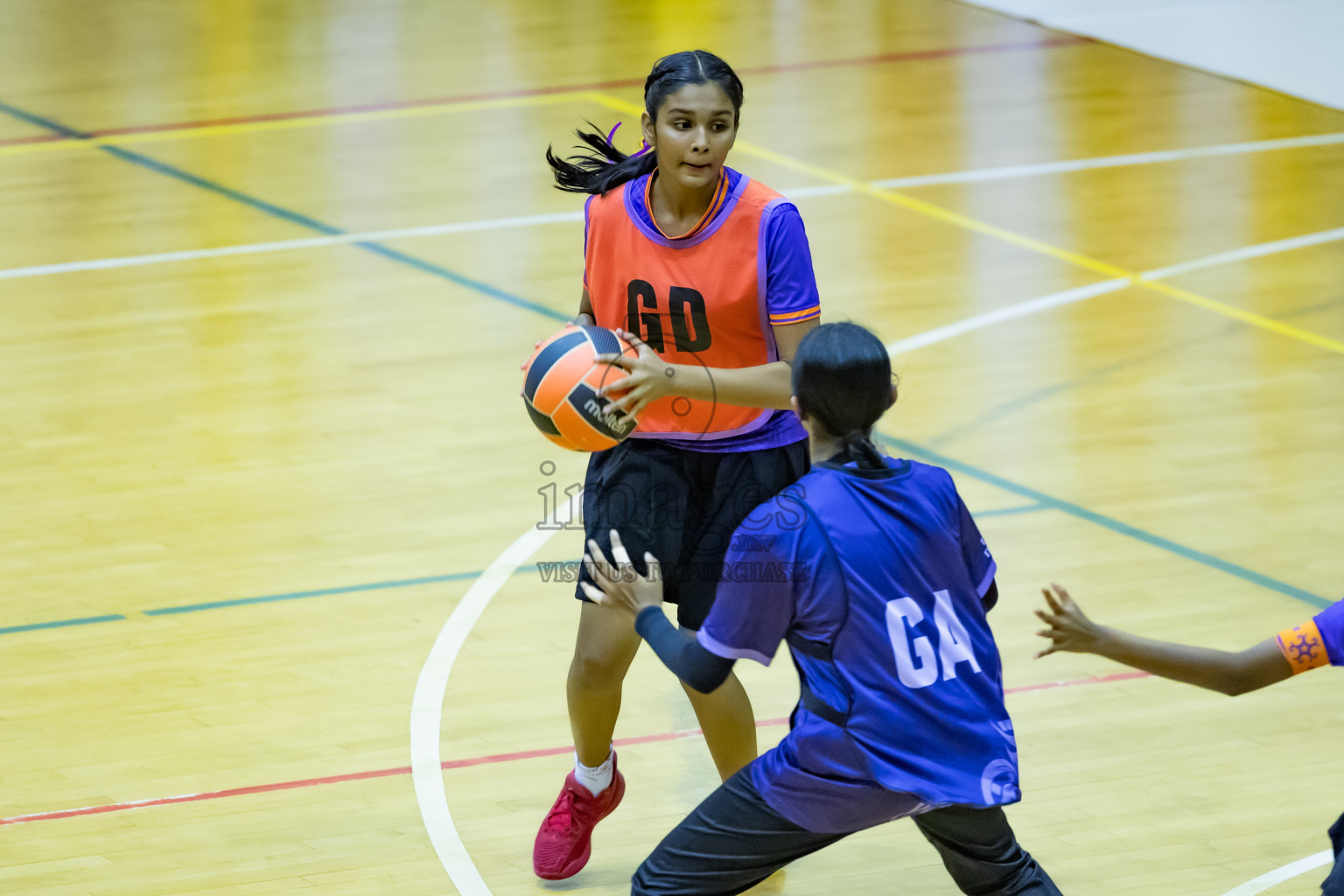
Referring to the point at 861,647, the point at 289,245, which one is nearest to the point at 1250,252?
the point at 289,245

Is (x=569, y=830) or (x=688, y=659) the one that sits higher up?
(x=688, y=659)

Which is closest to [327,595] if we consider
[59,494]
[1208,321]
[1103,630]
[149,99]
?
[59,494]

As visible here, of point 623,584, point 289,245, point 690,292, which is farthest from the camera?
point 289,245

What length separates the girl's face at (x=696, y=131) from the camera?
375cm

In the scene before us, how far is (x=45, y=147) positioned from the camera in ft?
34.2

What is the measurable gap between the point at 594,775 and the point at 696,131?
1.53m

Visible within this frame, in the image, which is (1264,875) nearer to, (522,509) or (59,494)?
(522,509)

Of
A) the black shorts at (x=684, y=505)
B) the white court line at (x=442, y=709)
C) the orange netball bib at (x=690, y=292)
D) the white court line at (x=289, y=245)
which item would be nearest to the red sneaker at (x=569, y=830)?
the white court line at (x=442, y=709)

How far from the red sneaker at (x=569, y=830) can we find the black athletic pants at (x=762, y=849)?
0.93 m

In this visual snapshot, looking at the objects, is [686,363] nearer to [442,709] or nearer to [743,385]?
[743,385]

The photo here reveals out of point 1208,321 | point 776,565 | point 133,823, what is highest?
point 776,565

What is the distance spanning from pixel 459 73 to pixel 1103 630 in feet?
32.9

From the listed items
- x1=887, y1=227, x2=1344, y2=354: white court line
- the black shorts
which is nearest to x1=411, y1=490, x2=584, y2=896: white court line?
the black shorts

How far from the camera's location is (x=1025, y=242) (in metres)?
9.15
